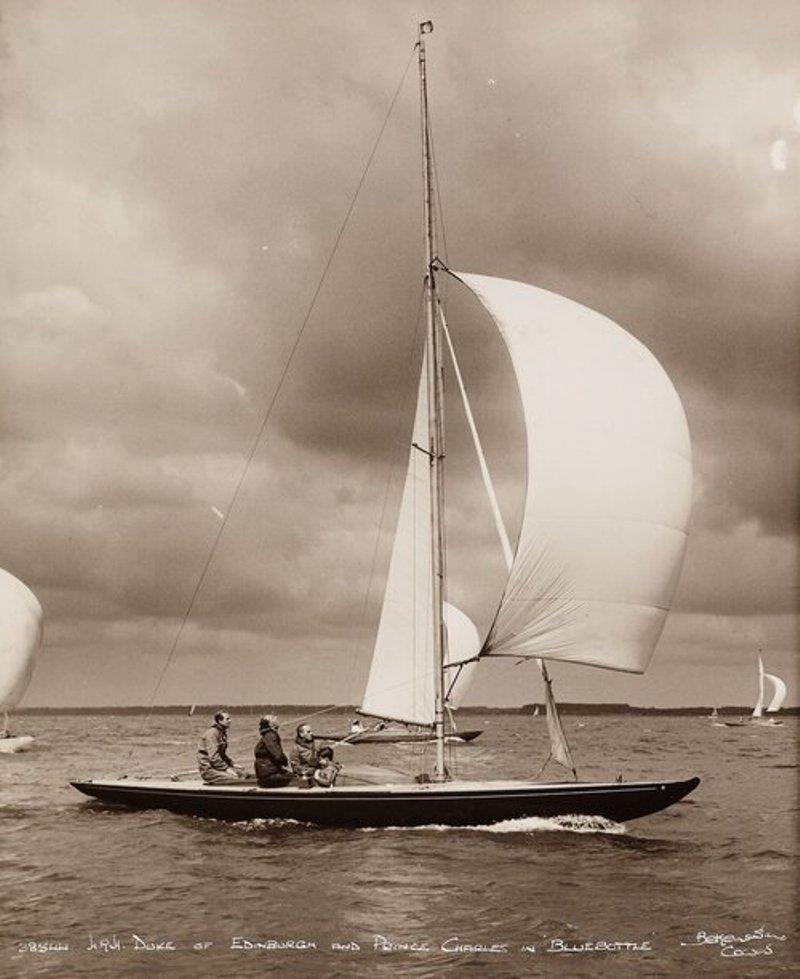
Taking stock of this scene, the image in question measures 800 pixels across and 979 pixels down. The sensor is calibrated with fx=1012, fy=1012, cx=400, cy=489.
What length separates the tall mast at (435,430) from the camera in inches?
611

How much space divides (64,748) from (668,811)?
119ft

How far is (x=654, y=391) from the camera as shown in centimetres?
1538

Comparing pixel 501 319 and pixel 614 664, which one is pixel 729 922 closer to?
pixel 614 664

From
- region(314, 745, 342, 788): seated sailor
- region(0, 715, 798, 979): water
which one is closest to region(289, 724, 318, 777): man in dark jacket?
region(314, 745, 342, 788): seated sailor

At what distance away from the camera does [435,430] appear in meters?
16.2
